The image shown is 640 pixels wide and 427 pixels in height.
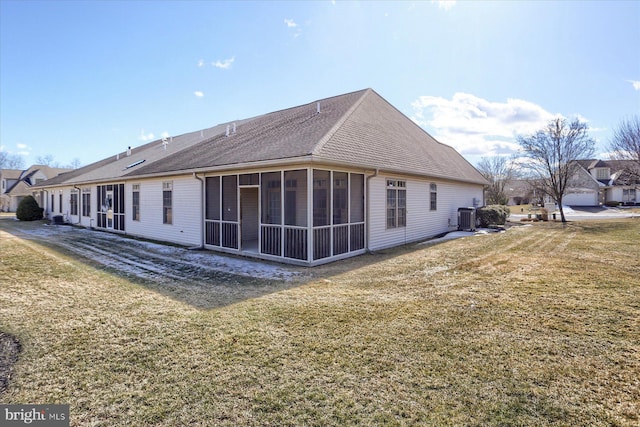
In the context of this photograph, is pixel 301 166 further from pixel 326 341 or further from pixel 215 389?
pixel 215 389

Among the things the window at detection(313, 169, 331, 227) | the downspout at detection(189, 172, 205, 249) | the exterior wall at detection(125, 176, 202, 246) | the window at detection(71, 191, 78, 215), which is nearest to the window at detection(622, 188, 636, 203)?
the window at detection(313, 169, 331, 227)

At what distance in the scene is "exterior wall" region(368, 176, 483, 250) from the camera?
33.8ft

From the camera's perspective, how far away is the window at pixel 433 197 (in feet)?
45.8

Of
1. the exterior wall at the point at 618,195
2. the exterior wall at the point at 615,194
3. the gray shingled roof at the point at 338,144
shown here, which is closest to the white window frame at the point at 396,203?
the gray shingled roof at the point at 338,144

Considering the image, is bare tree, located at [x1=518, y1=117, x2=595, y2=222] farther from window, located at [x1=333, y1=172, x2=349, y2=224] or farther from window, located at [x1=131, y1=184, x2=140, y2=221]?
window, located at [x1=131, y1=184, x2=140, y2=221]

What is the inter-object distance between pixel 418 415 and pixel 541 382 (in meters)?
1.34

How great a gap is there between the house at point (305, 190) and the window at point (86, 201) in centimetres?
271

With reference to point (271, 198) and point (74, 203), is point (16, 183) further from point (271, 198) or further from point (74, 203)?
point (271, 198)

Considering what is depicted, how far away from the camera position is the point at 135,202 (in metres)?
14.8

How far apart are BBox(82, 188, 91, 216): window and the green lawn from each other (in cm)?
1379

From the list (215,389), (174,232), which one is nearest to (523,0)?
(215,389)

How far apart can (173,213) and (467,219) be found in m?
13.2

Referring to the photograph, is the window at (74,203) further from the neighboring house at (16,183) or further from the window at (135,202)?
the neighboring house at (16,183)

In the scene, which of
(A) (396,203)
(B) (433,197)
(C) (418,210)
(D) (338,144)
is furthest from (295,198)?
(B) (433,197)
